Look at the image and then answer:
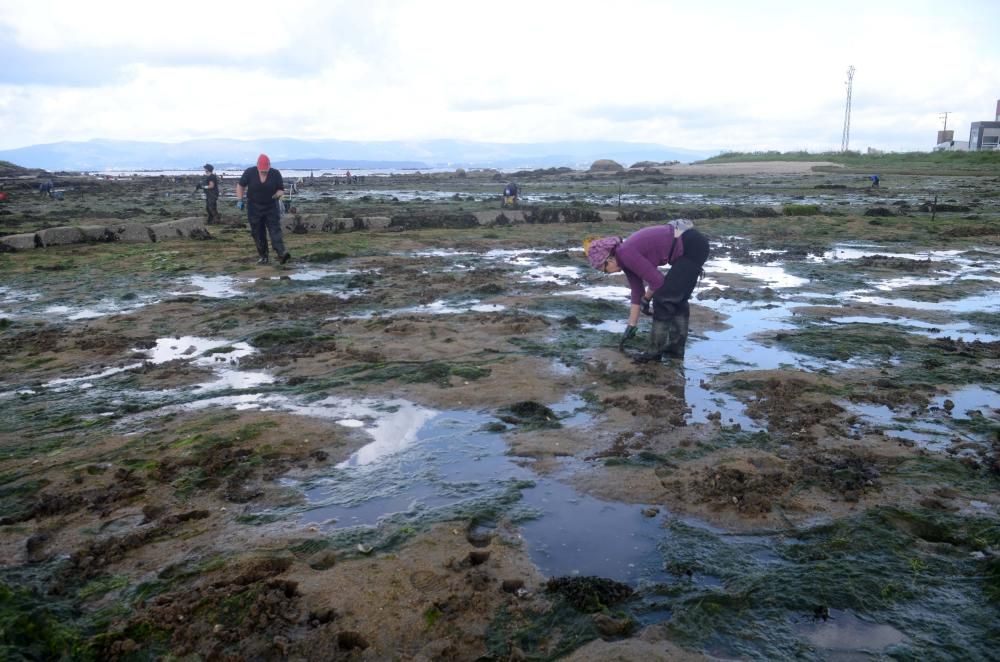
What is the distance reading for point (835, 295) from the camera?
33.8ft

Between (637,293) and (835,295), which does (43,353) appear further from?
(835,295)

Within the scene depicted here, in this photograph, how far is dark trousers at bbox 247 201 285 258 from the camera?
40.4ft

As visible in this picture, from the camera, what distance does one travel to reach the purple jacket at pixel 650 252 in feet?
23.4

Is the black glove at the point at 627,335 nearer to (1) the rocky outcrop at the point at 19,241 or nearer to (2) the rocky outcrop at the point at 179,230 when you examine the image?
(2) the rocky outcrop at the point at 179,230

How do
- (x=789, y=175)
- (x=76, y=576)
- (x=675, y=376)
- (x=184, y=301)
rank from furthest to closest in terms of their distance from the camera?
(x=789, y=175)
(x=184, y=301)
(x=675, y=376)
(x=76, y=576)

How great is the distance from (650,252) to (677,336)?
3.04ft

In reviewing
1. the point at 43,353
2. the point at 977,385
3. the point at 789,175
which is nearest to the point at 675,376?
the point at 977,385

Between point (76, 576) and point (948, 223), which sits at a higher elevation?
point (948, 223)

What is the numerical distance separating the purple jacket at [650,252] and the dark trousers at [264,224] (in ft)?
24.6

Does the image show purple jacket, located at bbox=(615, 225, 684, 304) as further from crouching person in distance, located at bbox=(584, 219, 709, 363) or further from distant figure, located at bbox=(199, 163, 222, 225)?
distant figure, located at bbox=(199, 163, 222, 225)

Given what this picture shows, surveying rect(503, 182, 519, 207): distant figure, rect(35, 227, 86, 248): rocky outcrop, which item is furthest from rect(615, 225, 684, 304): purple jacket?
rect(503, 182, 519, 207): distant figure

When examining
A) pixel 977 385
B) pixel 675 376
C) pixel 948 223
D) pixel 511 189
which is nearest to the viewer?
pixel 977 385

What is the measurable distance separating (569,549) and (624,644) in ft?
2.79

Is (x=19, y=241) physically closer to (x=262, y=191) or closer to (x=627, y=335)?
(x=262, y=191)
